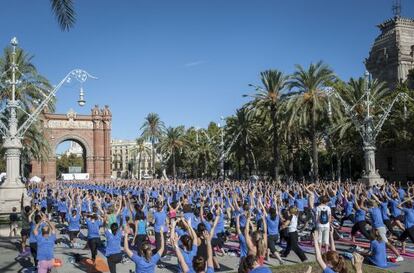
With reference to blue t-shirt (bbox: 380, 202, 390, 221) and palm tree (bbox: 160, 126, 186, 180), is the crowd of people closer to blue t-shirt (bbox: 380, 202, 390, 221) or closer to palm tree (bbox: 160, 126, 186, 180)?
blue t-shirt (bbox: 380, 202, 390, 221)

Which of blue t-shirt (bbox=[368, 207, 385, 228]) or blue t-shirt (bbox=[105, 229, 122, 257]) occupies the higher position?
blue t-shirt (bbox=[368, 207, 385, 228])

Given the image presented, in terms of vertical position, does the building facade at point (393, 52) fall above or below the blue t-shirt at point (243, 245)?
above

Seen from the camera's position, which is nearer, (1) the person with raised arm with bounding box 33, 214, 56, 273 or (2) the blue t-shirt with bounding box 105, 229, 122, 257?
(1) the person with raised arm with bounding box 33, 214, 56, 273

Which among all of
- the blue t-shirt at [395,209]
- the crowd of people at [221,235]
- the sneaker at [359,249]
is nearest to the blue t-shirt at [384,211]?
the crowd of people at [221,235]

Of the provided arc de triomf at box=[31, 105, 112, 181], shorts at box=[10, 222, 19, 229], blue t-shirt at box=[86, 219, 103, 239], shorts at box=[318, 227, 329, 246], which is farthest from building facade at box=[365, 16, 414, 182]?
blue t-shirt at box=[86, 219, 103, 239]

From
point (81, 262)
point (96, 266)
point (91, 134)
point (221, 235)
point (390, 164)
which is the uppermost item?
point (91, 134)

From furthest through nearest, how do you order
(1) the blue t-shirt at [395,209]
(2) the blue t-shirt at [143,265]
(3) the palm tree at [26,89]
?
(3) the palm tree at [26,89] → (1) the blue t-shirt at [395,209] → (2) the blue t-shirt at [143,265]

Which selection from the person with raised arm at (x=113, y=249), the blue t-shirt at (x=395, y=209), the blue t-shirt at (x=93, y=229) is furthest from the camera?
the blue t-shirt at (x=395, y=209)

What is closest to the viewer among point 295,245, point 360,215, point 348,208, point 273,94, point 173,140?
point 295,245

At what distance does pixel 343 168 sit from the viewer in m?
63.6

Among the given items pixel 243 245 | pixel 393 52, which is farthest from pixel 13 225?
pixel 393 52

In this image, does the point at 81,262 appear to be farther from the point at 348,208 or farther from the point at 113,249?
the point at 348,208

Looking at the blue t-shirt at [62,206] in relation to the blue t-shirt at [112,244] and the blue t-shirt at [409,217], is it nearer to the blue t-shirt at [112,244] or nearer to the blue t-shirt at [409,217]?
the blue t-shirt at [112,244]

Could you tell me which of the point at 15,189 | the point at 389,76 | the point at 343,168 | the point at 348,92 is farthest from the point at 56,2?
the point at 389,76
